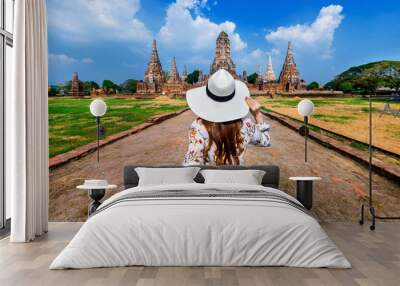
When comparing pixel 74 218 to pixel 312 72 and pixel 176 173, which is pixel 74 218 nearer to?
pixel 176 173

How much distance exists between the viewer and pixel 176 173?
18.1ft

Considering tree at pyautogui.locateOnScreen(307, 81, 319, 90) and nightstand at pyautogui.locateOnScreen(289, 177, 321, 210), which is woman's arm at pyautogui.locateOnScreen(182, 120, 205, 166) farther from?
tree at pyautogui.locateOnScreen(307, 81, 319, 90)

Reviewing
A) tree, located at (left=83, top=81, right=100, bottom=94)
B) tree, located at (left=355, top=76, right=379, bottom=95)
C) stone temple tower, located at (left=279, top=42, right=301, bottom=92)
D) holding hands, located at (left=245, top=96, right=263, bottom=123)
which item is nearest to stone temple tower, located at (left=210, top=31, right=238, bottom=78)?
holding hands, located at (left=245, top=96, right=263, bottom=123)

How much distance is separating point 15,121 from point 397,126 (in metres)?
4.88

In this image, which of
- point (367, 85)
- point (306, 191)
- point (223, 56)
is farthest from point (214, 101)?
point (367, 85)

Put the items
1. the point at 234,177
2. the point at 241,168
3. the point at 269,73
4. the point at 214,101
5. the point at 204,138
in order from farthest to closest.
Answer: the point at 269,73, the point at 204,138, the point at 214,101, the point at 241,168, the point at 234,177

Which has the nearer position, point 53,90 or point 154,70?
point 53,90

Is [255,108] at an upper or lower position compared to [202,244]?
upper

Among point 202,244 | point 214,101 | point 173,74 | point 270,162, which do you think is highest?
point 173,74

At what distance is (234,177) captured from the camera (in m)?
5.43

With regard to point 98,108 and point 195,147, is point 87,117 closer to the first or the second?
point 98,108

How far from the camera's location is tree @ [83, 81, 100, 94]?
6554 millimetres

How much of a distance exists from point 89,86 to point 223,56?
1995mm

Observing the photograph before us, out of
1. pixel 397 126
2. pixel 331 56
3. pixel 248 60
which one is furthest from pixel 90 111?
pixel 397 126
